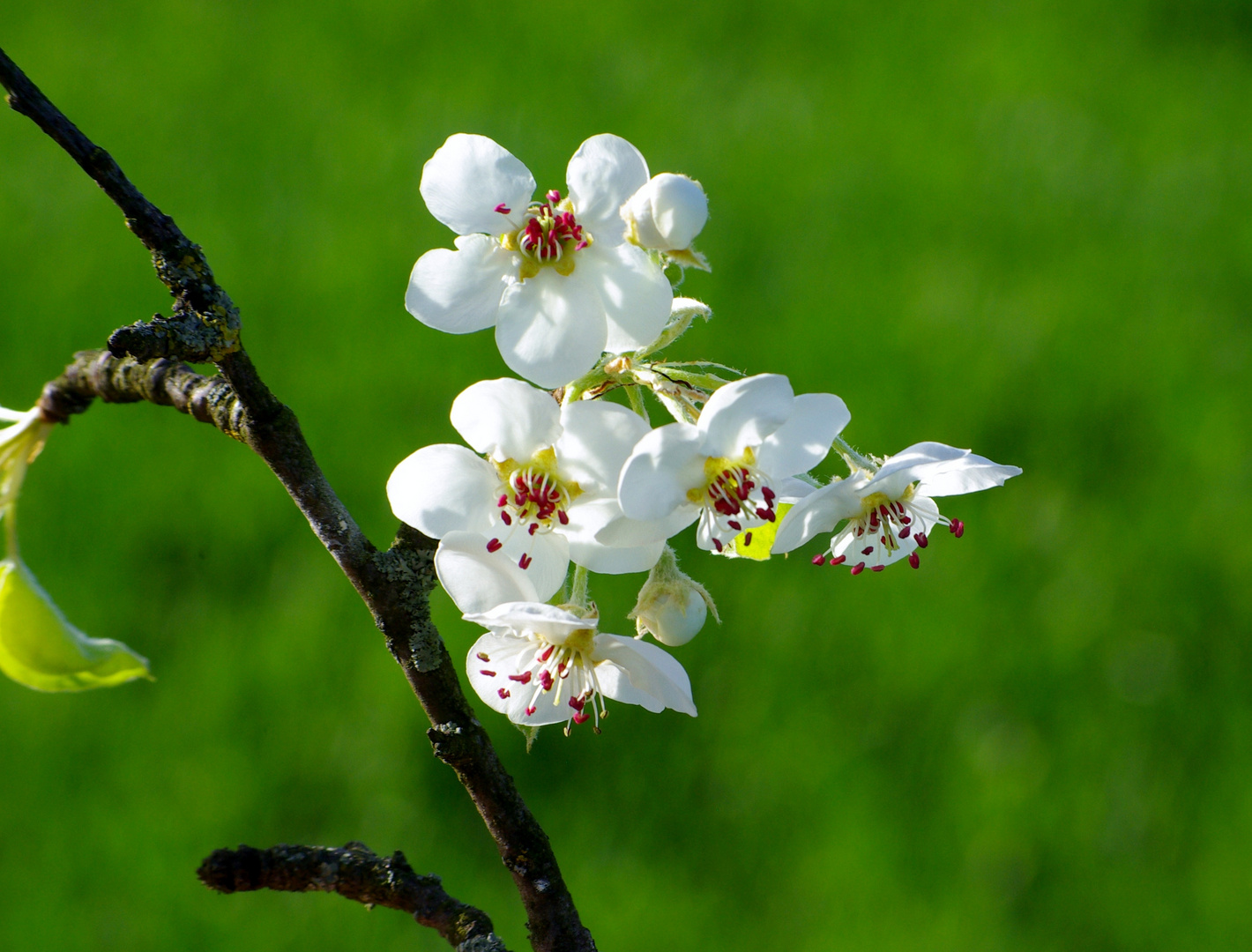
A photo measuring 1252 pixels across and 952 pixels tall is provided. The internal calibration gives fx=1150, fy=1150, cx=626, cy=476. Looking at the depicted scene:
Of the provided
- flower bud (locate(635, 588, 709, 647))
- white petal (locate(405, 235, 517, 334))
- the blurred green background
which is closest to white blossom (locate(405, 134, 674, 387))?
white petal (locate(405, 235, 517, 334))

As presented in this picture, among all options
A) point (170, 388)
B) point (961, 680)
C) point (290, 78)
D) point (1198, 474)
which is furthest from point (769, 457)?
point (290, 78)

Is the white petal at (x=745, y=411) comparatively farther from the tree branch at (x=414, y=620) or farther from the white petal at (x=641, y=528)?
the tree branch at (x=414, y=620)

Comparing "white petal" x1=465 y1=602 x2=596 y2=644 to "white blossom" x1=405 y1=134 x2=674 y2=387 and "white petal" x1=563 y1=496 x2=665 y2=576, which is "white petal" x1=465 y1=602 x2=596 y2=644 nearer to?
"white petal" x1=563 y1=496 x2=665 y2=576

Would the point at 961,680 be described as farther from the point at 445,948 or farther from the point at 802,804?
the point at 445,948

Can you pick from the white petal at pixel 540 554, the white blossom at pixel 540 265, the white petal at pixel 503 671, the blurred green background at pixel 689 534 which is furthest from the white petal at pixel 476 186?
the blurred green background at pixel 689 534

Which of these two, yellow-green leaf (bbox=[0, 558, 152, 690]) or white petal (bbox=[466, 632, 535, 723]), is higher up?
white petal (bbox=[466, 632, 535, 723])

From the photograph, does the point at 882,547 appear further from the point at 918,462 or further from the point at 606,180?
the point at 606,180
